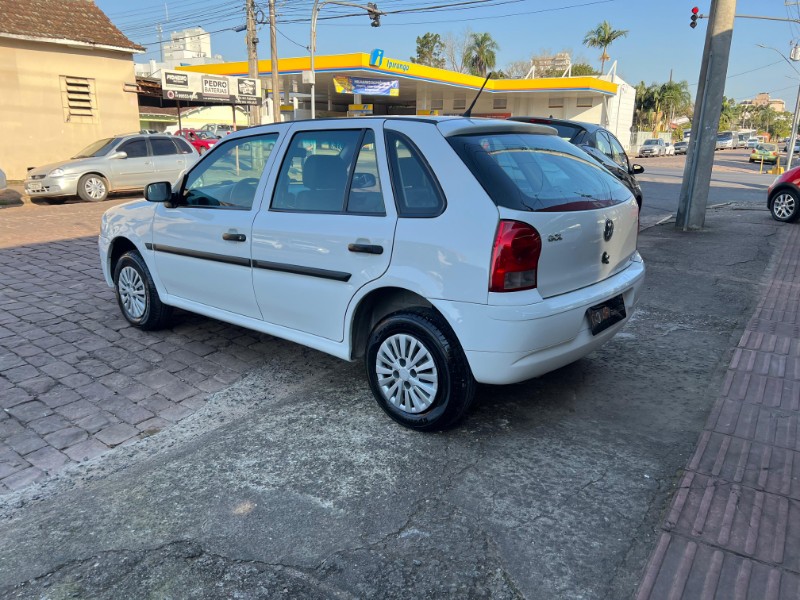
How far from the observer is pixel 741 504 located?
2867 millimetres

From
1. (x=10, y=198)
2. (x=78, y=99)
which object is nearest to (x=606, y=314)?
(x=10, y=198)

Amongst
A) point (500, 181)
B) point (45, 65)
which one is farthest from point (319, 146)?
point (45, 65)

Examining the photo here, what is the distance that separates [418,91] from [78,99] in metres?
27.6

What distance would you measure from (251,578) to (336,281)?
1.78 meters

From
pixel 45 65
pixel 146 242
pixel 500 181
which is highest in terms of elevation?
pixel 45 65

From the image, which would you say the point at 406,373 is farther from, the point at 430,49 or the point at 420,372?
the point at 430,49

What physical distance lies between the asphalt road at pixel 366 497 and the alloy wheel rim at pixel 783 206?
8.88 metres

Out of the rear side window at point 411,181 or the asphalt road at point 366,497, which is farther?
the rear side window at point 411,181

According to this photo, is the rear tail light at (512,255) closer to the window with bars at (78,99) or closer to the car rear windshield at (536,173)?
the car rear windshield at (536,173)

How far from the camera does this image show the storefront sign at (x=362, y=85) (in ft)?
105

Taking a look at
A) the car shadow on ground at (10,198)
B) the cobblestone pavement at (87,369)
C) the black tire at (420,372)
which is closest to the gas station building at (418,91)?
the car shadow on ground at (10,198)

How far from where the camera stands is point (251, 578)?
2.48 meters

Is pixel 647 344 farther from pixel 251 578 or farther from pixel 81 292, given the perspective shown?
pixel 81 292

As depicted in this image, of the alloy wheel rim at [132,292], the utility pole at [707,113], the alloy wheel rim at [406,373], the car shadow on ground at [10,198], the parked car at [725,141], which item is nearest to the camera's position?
the alloy wheel rim at [406,373]
